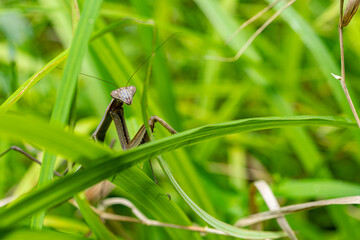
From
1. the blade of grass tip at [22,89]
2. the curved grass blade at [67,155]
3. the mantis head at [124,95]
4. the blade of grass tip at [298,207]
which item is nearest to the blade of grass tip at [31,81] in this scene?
the blade of grass tip at [22,89]

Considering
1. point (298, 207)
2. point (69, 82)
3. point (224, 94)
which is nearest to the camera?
point (69, 82)

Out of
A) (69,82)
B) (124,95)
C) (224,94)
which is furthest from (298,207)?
(224,94)

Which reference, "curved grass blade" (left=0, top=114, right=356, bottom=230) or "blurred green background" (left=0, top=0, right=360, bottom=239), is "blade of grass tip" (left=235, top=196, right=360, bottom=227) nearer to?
"blurred green background" (left=0, top=0, right=360, bottom=239)

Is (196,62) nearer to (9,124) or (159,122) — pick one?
(159,122)

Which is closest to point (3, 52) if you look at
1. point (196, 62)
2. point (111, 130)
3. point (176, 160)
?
point (111, 130)

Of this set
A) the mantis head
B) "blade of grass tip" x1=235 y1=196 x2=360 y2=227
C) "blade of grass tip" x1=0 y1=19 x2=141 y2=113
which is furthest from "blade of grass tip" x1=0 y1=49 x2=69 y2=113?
"blade of grass tip" x1=235 y1=196 x2=360 y2=227

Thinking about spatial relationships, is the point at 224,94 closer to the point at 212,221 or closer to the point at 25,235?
the point at 212,221

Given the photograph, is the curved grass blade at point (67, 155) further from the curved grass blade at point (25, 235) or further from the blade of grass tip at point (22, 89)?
the blade of grass tip at point (22, 89)
